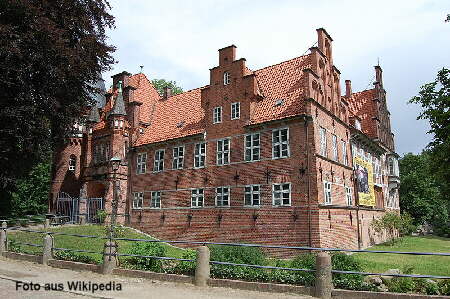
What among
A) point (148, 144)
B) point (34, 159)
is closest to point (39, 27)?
point (34, 159)

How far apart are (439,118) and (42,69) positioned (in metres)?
21.8

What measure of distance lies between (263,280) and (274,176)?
11154 mm

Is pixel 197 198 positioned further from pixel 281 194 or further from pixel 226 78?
pixel 226 78

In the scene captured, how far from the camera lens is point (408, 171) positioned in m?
55.2

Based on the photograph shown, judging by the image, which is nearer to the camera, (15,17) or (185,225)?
(15,17)

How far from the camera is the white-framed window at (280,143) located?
21.1 metres

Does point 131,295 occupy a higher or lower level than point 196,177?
lower

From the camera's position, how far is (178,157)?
27172 mm

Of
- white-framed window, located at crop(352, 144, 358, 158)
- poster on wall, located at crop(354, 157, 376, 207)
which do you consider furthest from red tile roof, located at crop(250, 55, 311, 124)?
poster on wall, located at crop(354, 157, 376, 207)

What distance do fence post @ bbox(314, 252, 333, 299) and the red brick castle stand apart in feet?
32.6

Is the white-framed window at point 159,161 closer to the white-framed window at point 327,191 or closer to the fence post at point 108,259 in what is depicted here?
the white-framed window at point 327,191

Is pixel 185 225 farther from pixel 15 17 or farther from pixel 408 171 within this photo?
pixel 408 171

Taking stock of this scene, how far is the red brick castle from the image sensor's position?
20.6 meters

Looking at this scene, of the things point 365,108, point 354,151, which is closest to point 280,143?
point 354,151
